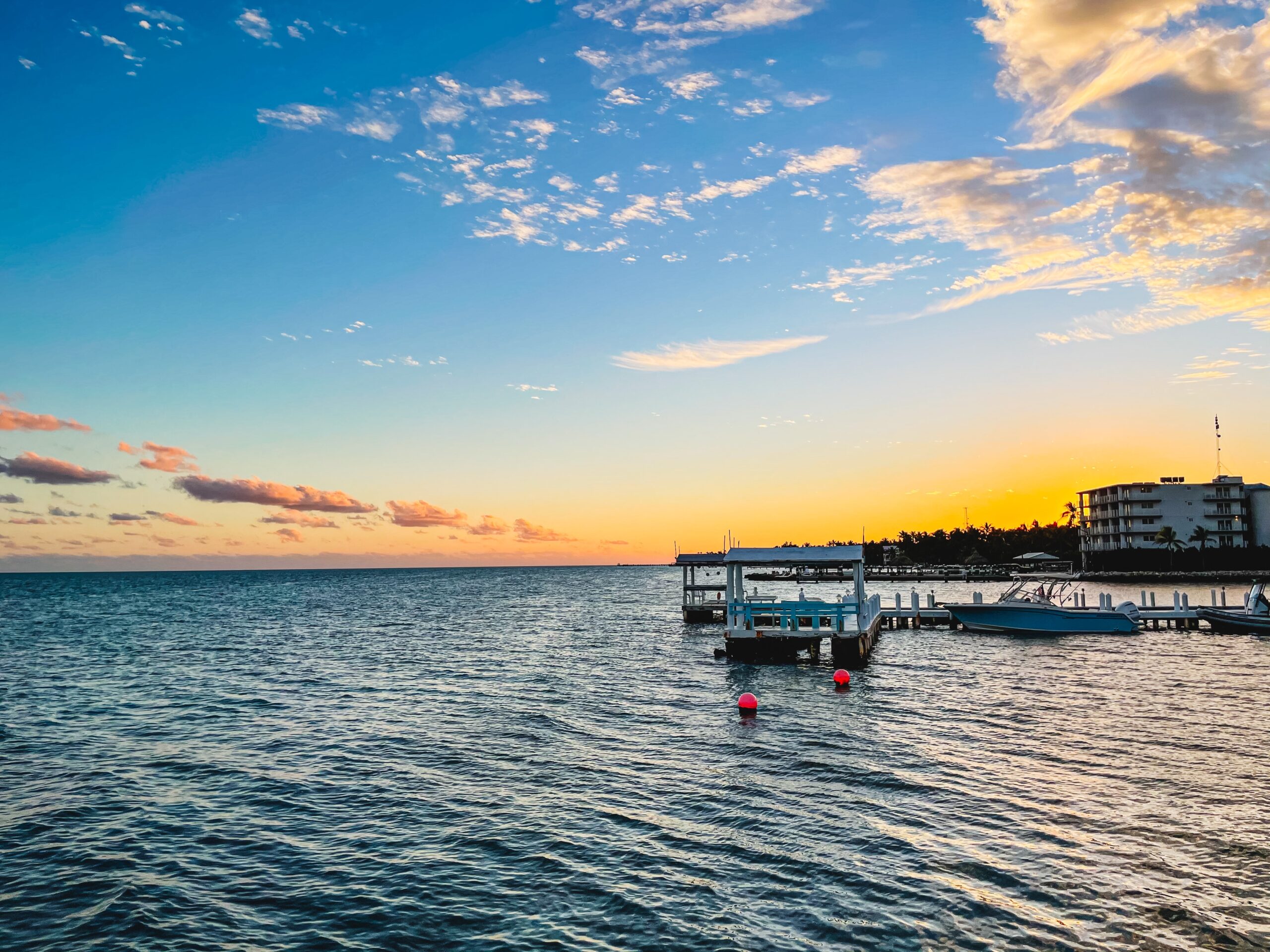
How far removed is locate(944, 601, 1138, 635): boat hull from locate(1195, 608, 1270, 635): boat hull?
550 cm

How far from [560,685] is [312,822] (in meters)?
17.6

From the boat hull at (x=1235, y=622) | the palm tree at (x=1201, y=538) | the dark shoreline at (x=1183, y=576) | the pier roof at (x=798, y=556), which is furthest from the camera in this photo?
the palm tree at (x=1201, y=538)

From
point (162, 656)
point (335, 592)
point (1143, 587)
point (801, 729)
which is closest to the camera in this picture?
point (801, 729)

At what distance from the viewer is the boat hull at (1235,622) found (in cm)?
4716

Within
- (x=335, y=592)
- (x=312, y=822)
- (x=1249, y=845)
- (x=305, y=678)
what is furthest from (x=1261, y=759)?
(x=335, y=592)

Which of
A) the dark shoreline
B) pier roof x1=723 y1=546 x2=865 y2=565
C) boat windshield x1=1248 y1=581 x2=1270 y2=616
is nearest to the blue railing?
pier roof x1=723 y1=546 x2=865 y2=565

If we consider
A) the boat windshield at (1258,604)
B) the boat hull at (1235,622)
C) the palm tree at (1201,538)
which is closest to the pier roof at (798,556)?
the boat hull at (1235,622)

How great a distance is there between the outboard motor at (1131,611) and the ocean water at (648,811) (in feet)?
43.8

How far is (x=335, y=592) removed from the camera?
5925 inches

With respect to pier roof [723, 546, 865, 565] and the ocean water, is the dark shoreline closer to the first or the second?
the ocean water

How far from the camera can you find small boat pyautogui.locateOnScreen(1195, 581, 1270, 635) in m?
47.3

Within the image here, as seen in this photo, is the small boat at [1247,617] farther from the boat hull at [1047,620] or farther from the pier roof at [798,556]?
the pier roof at [798,556]

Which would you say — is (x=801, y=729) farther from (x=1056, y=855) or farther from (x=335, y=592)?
(x=335, y=592)

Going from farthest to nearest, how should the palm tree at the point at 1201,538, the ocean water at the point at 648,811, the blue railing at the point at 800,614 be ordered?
the palm tree at the point at 1201,538 < the blue railing at the point at 800,614 < the ocean water at the point at 648,811
